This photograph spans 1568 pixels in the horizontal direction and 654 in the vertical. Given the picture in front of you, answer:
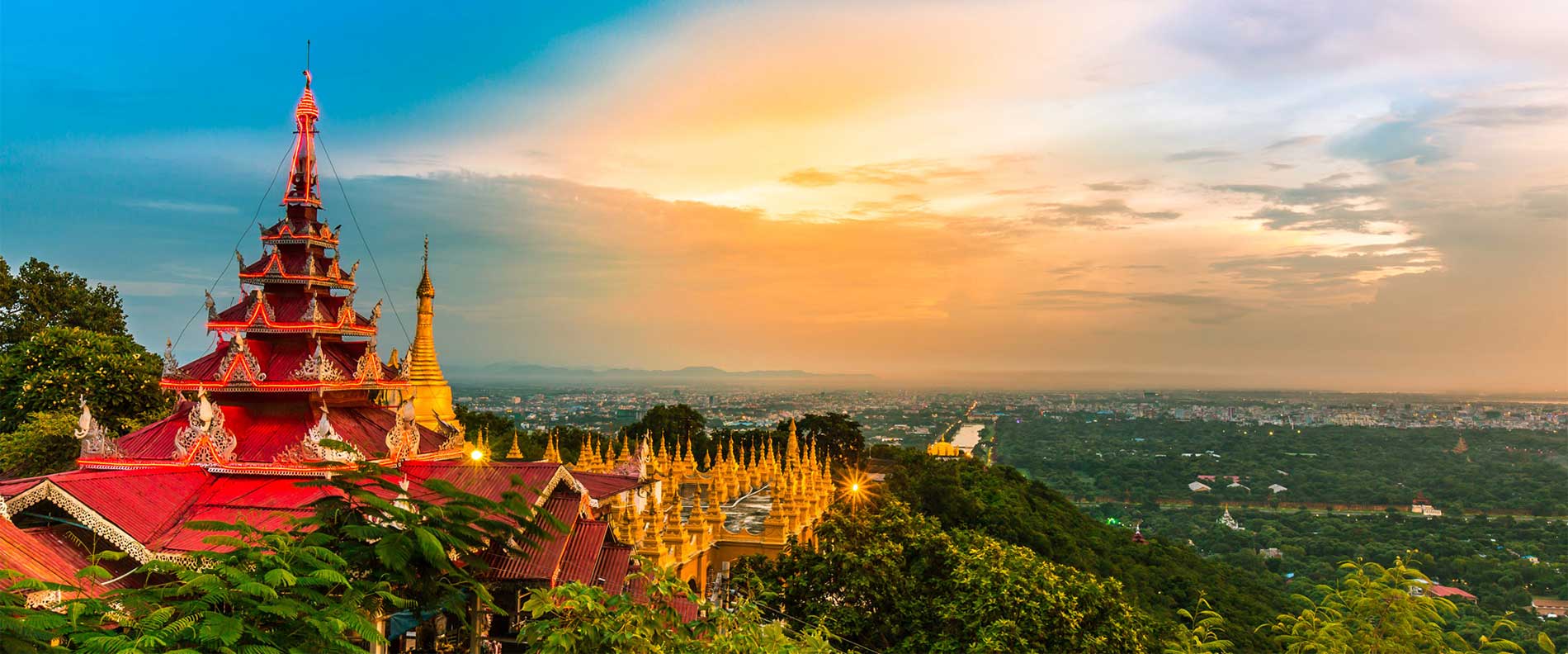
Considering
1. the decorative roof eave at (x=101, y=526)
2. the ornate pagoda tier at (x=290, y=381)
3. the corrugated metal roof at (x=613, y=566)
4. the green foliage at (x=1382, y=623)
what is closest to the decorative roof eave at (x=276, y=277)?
the ornate pagoda tier at (x=290, y=381)

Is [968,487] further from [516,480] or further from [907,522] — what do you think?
[516,480]

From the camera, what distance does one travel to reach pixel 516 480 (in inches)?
547

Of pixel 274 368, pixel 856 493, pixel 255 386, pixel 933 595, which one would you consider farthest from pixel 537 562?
pixel 856 493

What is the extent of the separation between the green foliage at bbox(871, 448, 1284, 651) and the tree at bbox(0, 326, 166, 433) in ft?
111

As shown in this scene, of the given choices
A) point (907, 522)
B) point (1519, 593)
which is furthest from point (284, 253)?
point (1519, 593)

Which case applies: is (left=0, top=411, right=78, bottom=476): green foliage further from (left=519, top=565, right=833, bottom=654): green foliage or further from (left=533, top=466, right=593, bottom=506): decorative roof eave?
(left=519, top=565, right=833, bottom=654): green foliage

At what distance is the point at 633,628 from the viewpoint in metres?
11.1

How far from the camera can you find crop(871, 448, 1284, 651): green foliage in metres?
45.8

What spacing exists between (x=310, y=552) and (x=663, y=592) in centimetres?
443

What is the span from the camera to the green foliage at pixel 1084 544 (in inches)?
1804

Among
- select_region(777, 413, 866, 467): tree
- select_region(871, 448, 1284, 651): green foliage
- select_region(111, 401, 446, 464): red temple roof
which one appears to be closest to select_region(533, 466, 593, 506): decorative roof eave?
select_region(111, 401, 446, 464): red temple roof

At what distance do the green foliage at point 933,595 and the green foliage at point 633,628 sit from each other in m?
7.02

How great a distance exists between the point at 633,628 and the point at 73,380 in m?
29.1

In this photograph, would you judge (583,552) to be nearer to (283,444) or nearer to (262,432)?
(283,444)
